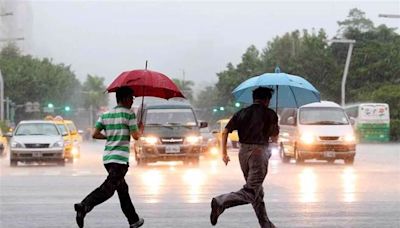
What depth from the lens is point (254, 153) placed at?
966 cm

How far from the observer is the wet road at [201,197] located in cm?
1119

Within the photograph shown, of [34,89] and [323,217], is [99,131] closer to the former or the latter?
[323,217]

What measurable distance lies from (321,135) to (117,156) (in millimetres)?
17251

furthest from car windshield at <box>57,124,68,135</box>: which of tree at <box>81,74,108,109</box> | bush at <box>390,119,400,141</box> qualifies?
tree at <box>81,74,108,109</box>

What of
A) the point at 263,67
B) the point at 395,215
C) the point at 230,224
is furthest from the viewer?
the point at 263,67

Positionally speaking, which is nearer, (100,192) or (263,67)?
(100,192)

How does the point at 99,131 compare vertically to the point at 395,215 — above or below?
above

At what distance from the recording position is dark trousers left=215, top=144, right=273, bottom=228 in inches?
378

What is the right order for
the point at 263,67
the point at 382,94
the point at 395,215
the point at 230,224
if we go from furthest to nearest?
the point at 263,67
the point at 382,94
the point at 395,215
the point at 230,224

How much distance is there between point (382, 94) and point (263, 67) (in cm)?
2769

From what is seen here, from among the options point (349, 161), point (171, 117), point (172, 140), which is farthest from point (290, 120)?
point (172, 140)

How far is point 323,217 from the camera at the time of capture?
37.4 ft

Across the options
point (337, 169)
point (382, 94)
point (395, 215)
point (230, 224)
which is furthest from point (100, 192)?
point (382, 94)

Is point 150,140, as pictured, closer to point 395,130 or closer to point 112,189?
point 112,189
